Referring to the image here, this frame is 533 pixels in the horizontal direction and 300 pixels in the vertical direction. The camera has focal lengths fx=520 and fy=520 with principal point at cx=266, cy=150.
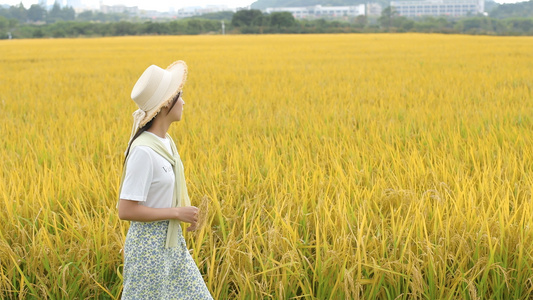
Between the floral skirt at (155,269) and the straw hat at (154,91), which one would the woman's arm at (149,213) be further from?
the straw hat at (154,91)

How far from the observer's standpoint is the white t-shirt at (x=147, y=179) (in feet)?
3.88

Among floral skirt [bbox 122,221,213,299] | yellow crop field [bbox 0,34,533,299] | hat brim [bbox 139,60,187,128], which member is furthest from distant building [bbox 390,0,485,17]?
floral skirt [bbox 122,221,213,299]

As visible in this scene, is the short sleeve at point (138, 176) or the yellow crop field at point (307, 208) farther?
the yellow crop field at point (307, 208)

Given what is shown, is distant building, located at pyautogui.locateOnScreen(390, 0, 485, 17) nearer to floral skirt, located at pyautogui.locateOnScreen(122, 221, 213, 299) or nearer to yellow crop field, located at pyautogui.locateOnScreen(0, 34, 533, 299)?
yellow crop field, located at pyautogui.locateOnScreen(0, 34, 533, 299)

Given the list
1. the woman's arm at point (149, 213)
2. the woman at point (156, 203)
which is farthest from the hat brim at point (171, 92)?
the woman's arm at point (149, 213)

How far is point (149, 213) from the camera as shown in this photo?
120 cm

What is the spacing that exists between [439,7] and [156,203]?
638ft

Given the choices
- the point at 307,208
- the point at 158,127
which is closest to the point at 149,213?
the point at 158,127

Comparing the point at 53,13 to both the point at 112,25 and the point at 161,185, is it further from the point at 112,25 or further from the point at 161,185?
the point at 161,185

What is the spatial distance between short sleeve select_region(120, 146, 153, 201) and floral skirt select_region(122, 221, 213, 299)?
0.34ft

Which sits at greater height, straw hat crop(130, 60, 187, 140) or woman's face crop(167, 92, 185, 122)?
straw hat crop(130, 60, 187, 140)

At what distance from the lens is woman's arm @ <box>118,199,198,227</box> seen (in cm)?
118

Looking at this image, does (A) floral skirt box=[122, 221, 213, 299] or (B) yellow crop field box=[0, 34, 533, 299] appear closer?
(A) floral skirt box=[122, 221, 213, 299]

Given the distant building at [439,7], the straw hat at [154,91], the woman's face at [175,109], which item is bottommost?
the woman's face at [175,109]
